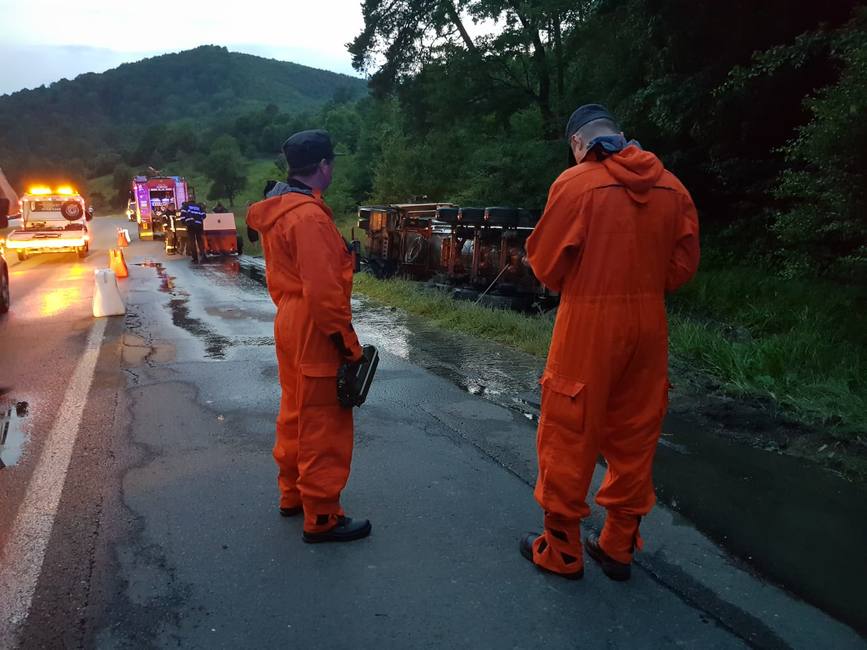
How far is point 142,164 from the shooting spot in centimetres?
10244

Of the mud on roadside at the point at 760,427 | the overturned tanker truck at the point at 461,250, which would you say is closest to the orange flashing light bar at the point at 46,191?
the overturned tanker truck at the point at 461,250

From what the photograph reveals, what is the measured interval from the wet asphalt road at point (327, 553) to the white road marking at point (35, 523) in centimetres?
2

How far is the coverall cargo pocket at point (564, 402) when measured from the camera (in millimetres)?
2943

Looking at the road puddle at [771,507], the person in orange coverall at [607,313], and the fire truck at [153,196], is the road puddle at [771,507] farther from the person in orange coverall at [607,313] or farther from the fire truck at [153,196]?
the fire truck at [153,196]

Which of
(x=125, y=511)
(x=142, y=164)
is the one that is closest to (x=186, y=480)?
(x=125, y=511)

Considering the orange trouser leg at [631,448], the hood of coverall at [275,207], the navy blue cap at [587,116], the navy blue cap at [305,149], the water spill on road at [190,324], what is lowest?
the water spill on road at [190,324]

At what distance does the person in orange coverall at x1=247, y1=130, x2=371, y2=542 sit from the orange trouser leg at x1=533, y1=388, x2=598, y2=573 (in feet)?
3.13

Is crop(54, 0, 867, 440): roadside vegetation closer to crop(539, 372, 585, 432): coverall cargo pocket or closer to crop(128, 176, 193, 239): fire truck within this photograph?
crop(539, 372, 585, 432): coverall cargo pocket

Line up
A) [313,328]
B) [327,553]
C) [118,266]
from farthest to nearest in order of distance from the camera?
[118,266]
[327,553]
[313,328]

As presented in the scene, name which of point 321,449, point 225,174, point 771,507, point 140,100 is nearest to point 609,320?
point 321,449

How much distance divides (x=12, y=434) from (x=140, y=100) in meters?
154

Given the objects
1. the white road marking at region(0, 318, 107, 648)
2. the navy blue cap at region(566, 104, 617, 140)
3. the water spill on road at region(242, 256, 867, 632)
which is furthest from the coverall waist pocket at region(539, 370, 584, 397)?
the white road marking at region(0, 318, 107, 648)

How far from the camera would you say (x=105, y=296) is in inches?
421

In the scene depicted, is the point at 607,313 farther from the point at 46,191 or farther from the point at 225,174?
the point at 225,174
